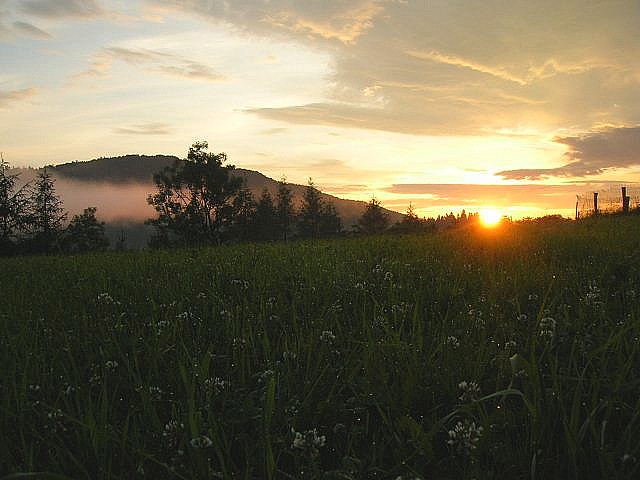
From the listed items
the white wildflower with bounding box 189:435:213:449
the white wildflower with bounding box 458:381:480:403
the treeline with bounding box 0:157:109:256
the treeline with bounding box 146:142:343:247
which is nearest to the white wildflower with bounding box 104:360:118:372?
the white wildflower with bounding box 189:435:213:449

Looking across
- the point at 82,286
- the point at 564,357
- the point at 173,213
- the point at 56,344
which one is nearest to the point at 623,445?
the point at 564,357

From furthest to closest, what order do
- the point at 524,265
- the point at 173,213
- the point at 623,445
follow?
the point at 173,213, the point at 524,265, the point at 623,445

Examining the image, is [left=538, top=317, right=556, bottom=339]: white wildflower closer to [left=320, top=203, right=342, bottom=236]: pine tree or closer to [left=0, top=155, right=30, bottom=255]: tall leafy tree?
[left=0, top=155, right=30, bottom=255]: tall leafy tree

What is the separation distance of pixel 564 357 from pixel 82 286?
22.3ft

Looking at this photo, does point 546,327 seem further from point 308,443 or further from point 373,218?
point 373,218

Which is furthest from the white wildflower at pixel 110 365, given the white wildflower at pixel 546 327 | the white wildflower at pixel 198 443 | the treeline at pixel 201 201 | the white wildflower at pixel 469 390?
the treeline at pixel 201 201

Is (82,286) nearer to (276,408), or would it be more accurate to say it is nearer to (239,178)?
(276,408)

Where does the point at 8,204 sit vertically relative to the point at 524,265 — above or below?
above

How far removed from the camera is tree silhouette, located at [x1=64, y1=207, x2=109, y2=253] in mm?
82812

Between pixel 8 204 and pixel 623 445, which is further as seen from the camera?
pixel 8 204

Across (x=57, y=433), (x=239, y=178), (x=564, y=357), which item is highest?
(x=239, y=178)

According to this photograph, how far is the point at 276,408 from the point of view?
2.87 meters

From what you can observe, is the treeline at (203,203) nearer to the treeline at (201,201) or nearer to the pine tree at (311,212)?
the treeline at (201,201)

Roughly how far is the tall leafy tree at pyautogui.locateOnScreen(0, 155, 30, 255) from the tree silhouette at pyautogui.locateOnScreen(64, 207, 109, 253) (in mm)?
8410
